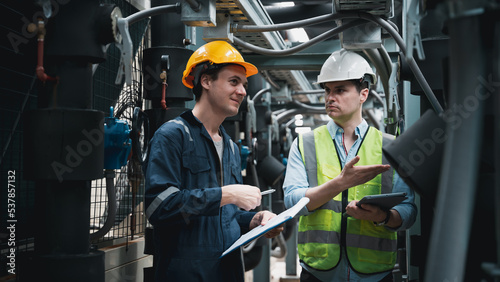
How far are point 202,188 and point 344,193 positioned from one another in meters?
0.69

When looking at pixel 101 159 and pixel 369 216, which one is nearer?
pixel 101 159

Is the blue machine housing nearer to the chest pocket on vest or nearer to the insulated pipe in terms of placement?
the chest pocket on vest

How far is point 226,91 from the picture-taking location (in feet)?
7.03

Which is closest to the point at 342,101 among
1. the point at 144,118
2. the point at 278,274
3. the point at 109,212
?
the point at 144,118

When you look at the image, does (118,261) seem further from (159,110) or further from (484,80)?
(484,80)

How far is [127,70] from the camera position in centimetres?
175

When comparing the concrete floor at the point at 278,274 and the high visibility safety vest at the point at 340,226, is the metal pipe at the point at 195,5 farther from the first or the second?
the concrete floor at the point at 278,274

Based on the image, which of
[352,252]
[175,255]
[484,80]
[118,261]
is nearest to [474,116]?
[484,80]

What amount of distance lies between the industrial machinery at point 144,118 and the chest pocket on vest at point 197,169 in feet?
1.07

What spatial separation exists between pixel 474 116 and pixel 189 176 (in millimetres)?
1290

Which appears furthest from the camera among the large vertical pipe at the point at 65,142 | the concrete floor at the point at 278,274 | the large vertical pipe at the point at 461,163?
the concrete floor at the point at 278,274

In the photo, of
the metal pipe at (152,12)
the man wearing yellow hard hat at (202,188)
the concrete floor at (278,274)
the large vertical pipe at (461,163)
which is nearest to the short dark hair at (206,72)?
the man wearing yellow hard hat at (202,188)

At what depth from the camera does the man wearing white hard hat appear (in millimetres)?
2168

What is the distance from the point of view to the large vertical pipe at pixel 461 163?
826 mm
